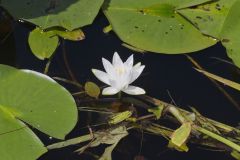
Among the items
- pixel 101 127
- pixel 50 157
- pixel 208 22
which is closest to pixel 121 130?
pixel 101 127

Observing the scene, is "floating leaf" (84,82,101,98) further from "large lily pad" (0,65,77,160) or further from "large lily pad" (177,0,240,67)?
"large lily pad" (177,0,240,67)

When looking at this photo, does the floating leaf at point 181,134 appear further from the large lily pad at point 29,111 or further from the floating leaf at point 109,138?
the large lily pad at point 29,111

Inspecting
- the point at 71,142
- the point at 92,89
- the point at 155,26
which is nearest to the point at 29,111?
the point at 71,142

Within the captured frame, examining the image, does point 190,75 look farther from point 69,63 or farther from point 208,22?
point 69,63

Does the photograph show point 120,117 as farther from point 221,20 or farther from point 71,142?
point 221,20

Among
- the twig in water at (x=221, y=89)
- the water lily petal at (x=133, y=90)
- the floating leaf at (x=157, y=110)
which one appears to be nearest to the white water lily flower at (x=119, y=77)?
the water lily petal at (x=133, y=90)

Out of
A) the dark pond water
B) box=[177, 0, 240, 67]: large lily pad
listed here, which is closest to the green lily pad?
box=[177, 0, 240, 67]: large lily pad
